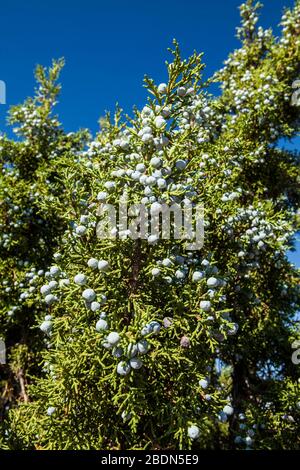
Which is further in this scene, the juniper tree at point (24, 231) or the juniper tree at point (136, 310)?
the juniper tree at point (24, 231)

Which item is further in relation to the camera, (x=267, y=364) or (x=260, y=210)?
(x=267, y=364)

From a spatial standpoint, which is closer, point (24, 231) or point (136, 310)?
point (136, 310)

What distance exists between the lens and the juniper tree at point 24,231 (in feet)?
18.4

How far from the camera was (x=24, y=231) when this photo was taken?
20.2 feet

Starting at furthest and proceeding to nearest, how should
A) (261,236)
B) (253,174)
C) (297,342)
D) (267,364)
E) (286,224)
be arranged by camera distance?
1. (253,174)
2. (267,364)
3. (297,342)
4. (286,224)
5. (261,236)

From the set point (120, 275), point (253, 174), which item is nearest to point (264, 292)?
point (253, 174)

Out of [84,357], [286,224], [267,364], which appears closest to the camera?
[84,357]

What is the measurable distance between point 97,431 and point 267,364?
12.0 feet

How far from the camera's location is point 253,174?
22.1ft

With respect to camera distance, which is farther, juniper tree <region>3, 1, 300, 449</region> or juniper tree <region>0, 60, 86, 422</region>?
juniper tree <region>0, 60, 86, 422</region>

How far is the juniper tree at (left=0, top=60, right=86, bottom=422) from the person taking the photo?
5.62 meters

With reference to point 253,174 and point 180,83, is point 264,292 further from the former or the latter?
point 180,83

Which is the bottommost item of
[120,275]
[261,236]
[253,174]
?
[120,275]

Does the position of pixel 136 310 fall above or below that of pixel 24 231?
below
